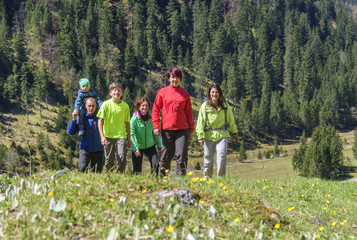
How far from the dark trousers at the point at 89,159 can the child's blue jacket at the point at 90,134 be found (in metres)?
0.11

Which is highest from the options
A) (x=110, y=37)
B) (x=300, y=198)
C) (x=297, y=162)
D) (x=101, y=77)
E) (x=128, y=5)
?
(x=128, y=5)

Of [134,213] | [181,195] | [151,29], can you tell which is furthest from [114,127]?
[151,29]

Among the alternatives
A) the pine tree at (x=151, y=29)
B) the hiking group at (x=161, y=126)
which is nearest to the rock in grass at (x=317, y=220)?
the hiking group at (x=161, y=126)

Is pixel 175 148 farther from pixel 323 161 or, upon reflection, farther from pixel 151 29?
pixel 151 29

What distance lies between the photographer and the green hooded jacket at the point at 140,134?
9.02 metres

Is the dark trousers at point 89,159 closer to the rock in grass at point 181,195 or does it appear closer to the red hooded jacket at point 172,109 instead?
the red hooded jacket at point 172,109

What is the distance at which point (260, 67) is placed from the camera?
160 metres

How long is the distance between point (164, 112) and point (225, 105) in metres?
1.78

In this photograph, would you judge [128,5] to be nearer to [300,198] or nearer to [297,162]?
[297,162]

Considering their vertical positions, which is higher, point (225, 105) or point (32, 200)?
point (225, 105)

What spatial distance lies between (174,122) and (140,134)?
1597mm

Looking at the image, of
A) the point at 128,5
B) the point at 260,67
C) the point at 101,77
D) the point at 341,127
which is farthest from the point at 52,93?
the point at 341,127

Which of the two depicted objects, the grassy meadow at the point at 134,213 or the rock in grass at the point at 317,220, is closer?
the grassy meadow at the point at 134,213

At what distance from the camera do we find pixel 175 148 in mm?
8141
